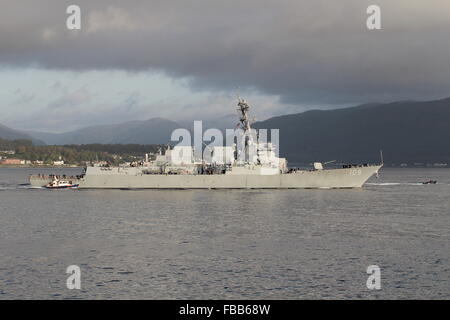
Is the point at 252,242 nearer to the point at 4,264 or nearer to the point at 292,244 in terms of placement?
the point at 292,244

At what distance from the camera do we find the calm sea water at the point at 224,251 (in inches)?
1037

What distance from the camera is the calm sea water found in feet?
86.4

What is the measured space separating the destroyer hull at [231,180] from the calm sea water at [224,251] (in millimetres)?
22055

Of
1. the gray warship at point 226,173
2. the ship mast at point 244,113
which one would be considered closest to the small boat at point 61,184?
the gray warship at point 226,173

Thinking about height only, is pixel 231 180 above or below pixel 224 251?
above

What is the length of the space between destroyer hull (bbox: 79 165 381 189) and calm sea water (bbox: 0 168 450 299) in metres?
22.1

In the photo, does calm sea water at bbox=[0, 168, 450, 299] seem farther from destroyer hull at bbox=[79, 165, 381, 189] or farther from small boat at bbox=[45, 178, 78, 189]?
small boat at bbox=[45, 178, 78, 189]

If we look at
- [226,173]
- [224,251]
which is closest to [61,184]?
[226,173]

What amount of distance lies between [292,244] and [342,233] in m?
7.50

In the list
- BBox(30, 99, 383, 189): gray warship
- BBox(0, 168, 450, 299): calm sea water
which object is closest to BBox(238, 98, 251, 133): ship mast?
BBox(30, 99, 383, 189): gray warship

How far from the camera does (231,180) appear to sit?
88.4 m

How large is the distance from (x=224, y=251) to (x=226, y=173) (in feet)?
175

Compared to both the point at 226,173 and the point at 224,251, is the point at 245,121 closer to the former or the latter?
the point at 226,173

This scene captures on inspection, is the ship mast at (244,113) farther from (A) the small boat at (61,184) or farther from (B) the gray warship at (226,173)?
(A) the small boat at (61,184)
